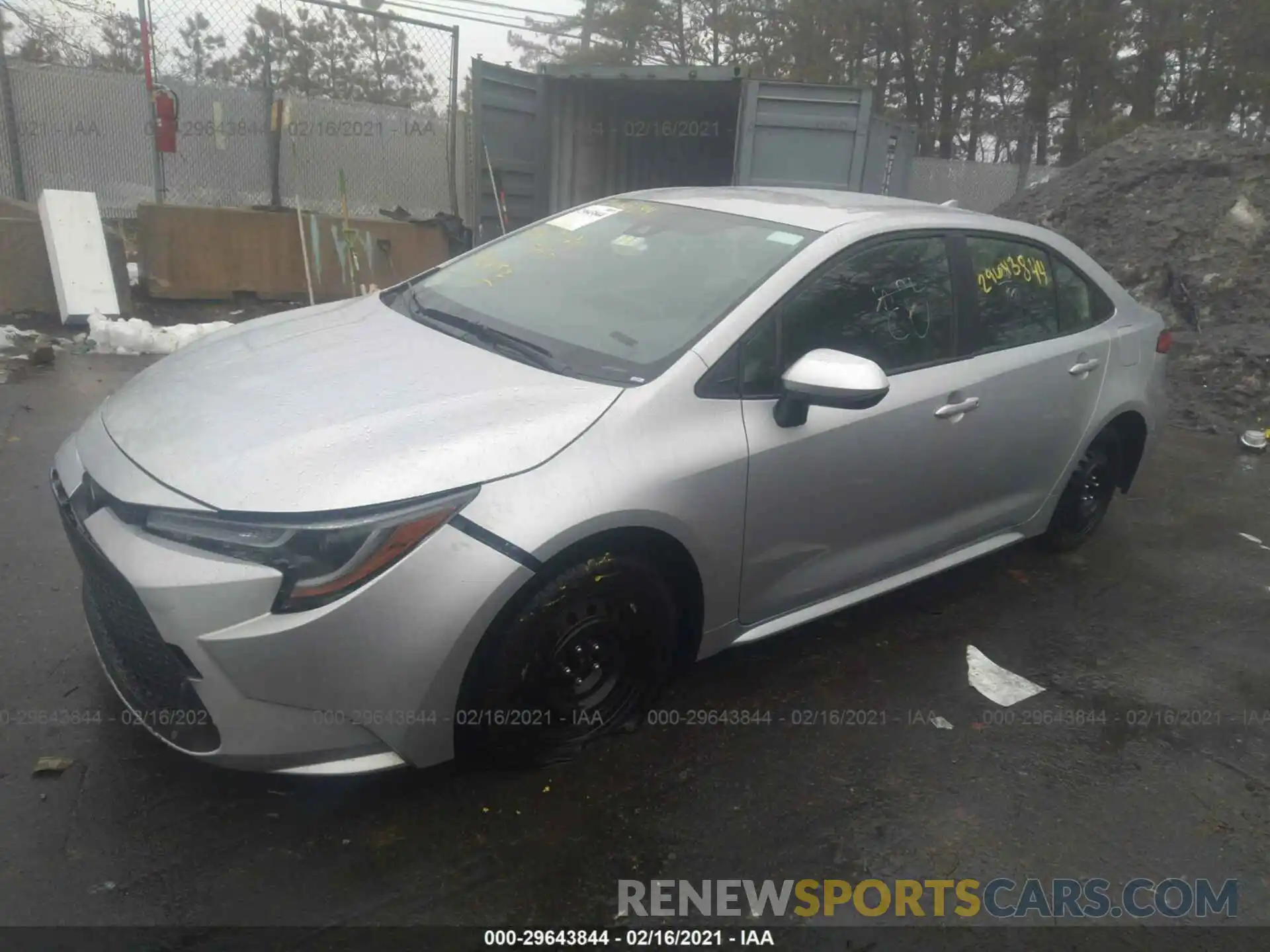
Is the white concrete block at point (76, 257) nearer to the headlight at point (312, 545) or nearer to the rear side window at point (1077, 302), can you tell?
the headlight at point (312, 545)

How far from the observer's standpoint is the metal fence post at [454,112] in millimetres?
10180

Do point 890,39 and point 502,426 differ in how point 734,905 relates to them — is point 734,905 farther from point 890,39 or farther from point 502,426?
point 890,39

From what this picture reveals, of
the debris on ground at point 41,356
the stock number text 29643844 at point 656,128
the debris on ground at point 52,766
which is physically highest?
the stock number text 29643844 at point 656,128

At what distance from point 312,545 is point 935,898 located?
70.5 inches

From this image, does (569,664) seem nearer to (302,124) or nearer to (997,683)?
(997,683)

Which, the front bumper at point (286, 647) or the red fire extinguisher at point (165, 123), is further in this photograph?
the red fire extinguisher at point (165, 123)

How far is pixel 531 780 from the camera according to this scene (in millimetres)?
2752

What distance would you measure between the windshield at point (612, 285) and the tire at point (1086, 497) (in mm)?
1993

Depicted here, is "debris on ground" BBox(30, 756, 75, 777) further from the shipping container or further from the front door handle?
the shipping container

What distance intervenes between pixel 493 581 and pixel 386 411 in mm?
559

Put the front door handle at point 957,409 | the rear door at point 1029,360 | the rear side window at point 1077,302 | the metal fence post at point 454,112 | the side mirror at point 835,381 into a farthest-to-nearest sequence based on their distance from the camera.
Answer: the metal fence post at point 454,112 < the rear side window at point 1077,302 < the rear door at point 1029,360 < the front door handle at point 957,409 < the side mirror at point 835,381

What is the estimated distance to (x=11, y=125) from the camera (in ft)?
28.8

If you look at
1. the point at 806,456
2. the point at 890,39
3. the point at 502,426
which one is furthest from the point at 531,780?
the point at 890,39

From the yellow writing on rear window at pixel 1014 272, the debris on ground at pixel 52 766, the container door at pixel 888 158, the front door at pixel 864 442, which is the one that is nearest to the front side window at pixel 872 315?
the front door at pixel 864 442
